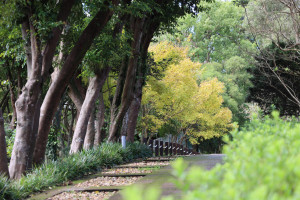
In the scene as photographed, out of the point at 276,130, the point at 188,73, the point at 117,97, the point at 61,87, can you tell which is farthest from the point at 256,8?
the point at 276,130

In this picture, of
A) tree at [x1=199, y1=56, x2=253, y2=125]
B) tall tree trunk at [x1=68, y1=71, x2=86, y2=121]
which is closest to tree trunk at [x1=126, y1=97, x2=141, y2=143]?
tall tree trunk at [x1=68, y1=71, x2=86, y2=121]

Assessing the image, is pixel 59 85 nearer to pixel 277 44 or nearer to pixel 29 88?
pixel 29 88

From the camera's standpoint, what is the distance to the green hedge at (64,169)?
752cm

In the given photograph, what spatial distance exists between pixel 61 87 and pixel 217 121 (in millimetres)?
26088

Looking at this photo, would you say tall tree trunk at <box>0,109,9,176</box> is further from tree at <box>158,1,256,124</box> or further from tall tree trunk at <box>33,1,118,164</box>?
tree at <box>158,1,256,124</box>

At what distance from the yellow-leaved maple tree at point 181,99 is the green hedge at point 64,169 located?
924 centimetres

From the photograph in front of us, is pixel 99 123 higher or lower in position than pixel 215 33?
lower

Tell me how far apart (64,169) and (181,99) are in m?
19.5

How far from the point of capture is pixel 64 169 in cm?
969

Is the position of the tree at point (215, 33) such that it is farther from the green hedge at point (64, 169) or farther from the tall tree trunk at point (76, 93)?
the green hedge at point (64, 169)

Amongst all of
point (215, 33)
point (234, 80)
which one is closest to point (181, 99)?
point (234, 80)

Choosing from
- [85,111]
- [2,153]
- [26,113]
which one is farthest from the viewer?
[85,111]

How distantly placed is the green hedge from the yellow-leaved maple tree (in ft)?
30.3

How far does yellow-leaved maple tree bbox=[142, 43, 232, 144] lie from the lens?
963 inches
